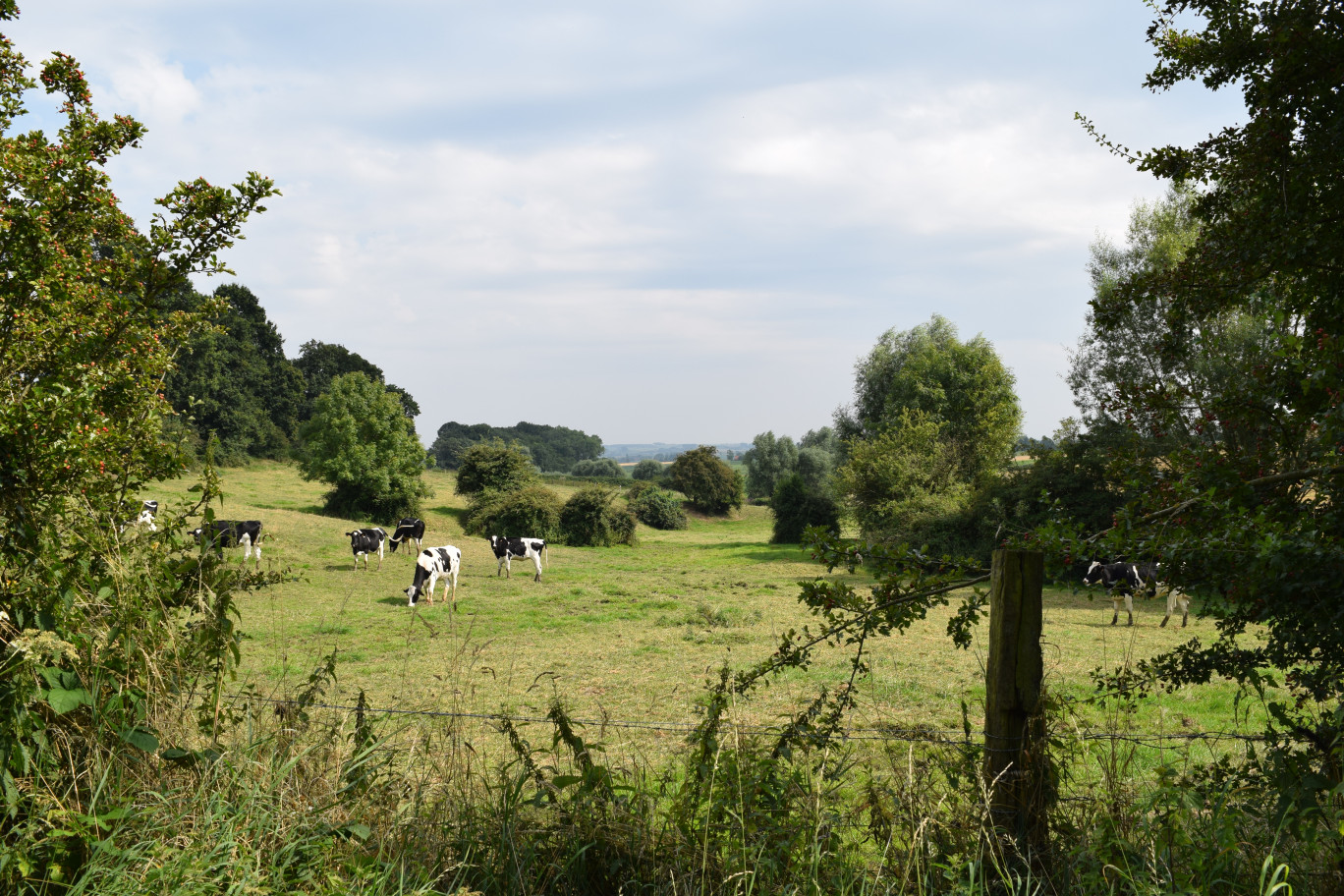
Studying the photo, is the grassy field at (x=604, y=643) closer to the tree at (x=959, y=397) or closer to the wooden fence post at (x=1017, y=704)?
the wooden fence post at (x=1017, y=704)

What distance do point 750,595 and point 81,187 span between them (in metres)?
18.0

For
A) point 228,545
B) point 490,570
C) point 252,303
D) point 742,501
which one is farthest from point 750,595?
point 252,303

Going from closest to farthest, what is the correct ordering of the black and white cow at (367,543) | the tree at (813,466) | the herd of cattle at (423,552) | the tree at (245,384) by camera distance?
1. the herd of cattle at (423,552)
2. the black and white cow at (367,543)
3. the tree at (245,384)
4. the tree at (813,466)

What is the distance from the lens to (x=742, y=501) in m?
62.0

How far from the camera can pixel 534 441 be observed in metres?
157

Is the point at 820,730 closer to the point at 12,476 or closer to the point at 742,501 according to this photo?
the point at 12,476

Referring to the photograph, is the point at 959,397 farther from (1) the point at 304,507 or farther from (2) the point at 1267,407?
(2) the point at 1267,407

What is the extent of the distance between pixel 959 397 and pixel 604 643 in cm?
3385

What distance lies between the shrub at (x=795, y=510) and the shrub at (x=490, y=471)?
40.4ft

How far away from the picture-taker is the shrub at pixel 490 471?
40406 mm

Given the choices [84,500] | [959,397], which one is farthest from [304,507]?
[84,500]

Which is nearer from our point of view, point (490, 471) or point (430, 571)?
point (430, 571)

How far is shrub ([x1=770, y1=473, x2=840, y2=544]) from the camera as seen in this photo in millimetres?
39688

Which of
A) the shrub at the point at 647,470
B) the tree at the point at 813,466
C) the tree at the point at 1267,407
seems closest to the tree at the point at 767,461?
the tree at the point at 813,466
